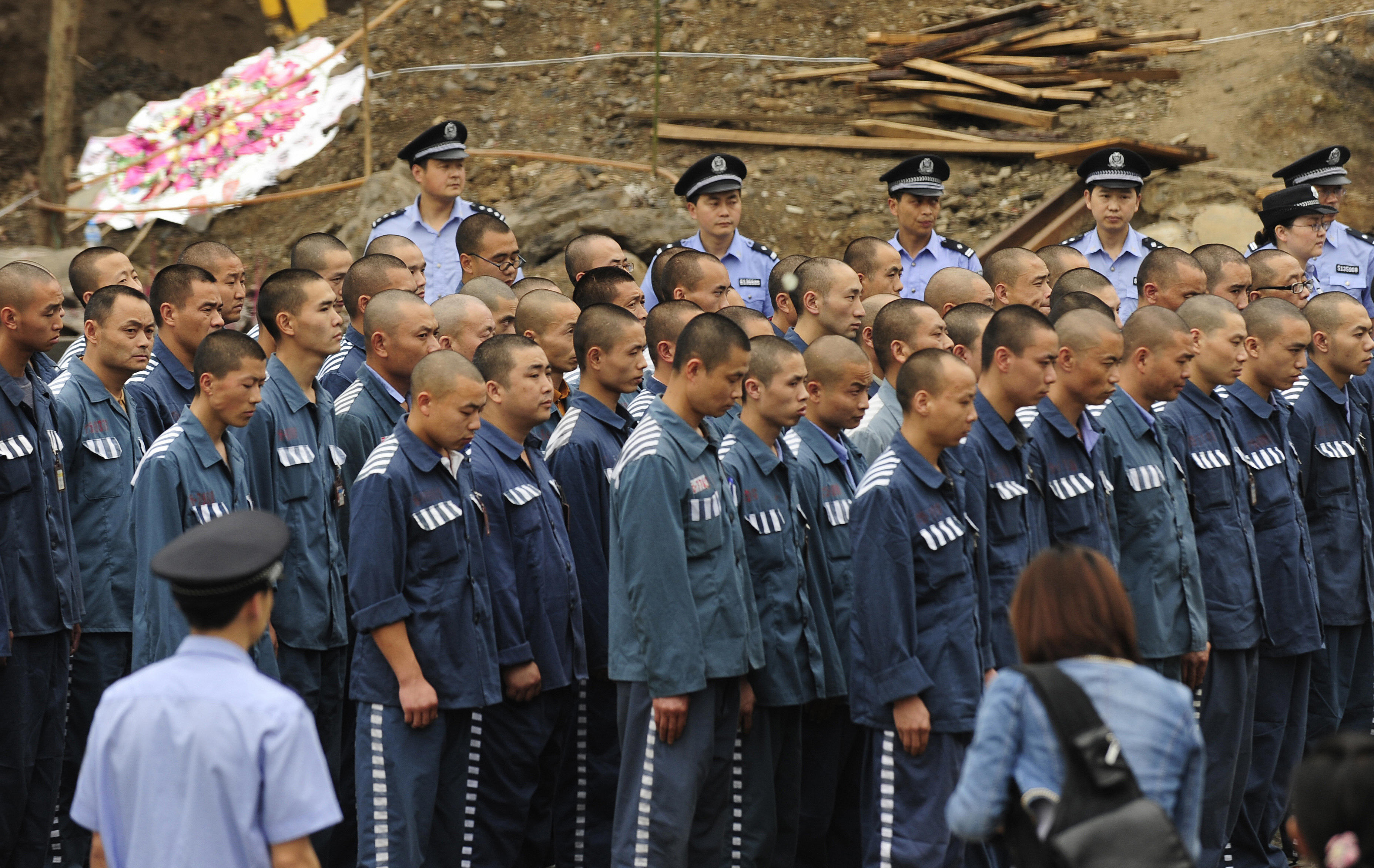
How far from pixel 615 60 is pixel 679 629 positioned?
12.4 meters

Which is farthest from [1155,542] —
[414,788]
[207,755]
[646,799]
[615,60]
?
[615,60]

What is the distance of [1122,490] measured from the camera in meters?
5.91

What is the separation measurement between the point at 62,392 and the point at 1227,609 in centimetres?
499

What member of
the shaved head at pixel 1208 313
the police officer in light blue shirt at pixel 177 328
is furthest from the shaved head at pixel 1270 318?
the police officer in light blue shirt at pixel 177 328

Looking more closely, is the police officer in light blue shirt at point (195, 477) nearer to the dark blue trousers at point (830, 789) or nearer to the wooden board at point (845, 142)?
the dark blue trousers at point (830, 789)

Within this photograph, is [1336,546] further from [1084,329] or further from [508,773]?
[508,773]

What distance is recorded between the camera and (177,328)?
655 cm

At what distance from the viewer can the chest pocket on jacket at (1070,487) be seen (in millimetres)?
5656

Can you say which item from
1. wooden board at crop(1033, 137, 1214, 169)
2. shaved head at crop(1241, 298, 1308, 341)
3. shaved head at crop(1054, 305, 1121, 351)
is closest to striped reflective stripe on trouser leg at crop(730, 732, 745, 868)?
shaved head at crop(1054, 305, 1121, 351)

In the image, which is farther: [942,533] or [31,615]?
[31,615]

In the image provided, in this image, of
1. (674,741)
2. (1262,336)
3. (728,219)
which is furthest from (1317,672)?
(728,219)

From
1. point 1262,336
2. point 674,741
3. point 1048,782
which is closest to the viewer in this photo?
point 1048,782

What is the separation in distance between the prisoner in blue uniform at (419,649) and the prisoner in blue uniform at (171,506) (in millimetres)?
427

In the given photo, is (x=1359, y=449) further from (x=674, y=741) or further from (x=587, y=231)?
(x=587, y=231)
